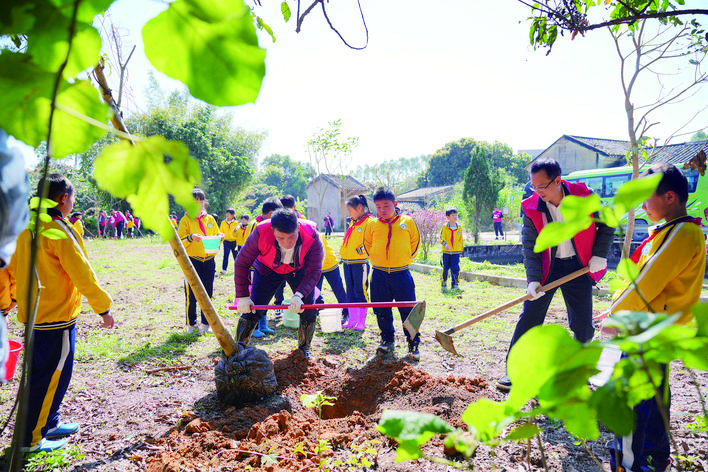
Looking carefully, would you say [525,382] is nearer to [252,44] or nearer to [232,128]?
[252,44]

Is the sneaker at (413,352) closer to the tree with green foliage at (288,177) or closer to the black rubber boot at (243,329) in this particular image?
the black rubber boot at (243,329)

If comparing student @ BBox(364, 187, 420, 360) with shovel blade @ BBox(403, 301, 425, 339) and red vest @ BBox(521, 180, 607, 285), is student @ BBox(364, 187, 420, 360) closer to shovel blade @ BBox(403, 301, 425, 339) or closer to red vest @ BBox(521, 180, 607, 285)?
shovel blade @ BBox(403, 301, 425, 339)

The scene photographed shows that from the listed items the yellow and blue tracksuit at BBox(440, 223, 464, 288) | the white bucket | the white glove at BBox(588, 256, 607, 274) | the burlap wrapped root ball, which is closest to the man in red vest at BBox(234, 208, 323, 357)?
the white bucket

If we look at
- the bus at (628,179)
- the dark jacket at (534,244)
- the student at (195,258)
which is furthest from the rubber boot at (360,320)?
the bus at (628,179)

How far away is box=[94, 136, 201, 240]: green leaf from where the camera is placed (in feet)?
1.53

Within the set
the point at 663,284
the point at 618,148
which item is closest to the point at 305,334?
the point at 663,284

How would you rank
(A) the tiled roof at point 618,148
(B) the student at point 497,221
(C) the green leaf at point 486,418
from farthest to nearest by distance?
(B) the student at point 497,221 → (A) the tiled roof at point 618,148 → (C) the green leaf at point 486,418

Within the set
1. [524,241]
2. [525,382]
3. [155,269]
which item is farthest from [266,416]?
[155,269]

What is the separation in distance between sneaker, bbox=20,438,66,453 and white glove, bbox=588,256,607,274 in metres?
4.36

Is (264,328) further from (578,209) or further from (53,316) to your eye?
(578,209)

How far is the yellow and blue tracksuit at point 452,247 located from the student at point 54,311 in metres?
6.93

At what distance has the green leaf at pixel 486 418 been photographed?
58 cm

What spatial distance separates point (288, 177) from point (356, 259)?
6558 centimetres

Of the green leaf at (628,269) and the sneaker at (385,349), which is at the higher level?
the green leaf at (628,269)
